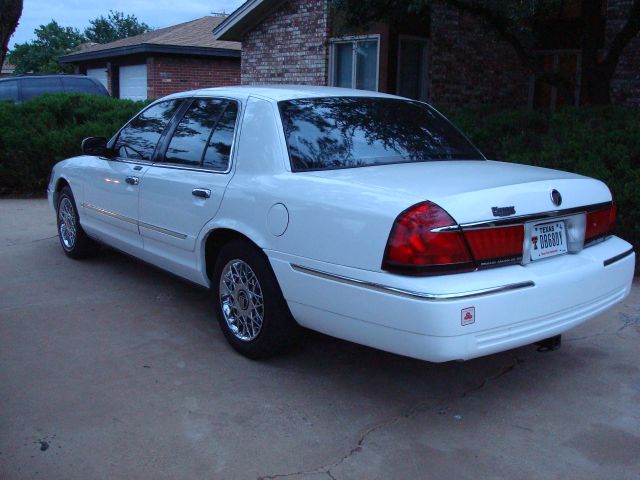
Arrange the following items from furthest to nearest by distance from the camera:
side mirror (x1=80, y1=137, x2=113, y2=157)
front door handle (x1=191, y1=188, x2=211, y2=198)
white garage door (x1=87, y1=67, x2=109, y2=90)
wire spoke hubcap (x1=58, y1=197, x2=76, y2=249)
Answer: white garage door (x1=87, y1=67, x2=109, y2=90) < wire spoke hubcap (x1=58, y1=197, x2=76, y2=249) < side mirror (x1=80, y1=137, x2=113, y2=157) < front door handle (x1=191, y1=188, x2=211, y2=198)

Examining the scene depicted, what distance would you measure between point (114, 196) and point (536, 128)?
4.94 m

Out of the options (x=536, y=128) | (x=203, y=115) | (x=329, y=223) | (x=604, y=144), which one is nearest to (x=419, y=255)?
(x=329, y=223)

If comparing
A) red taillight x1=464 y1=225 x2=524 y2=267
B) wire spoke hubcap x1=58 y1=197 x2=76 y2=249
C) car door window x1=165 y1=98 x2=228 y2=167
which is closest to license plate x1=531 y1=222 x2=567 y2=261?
red taillight x1=464 y1=225 x2=524 y2=267

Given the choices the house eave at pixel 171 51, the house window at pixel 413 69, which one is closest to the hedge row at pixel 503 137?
the house window at pixel 413 69

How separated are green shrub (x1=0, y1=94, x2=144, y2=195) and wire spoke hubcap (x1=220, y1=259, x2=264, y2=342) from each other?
23.5ft

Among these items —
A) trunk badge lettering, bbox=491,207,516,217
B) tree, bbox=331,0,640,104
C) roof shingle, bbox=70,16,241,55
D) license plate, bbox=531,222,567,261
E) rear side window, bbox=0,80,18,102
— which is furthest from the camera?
roof shingle, bbox=70,16,241,55

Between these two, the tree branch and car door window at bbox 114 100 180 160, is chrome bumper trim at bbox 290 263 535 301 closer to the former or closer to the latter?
car door window at bbox 114 100 180 160

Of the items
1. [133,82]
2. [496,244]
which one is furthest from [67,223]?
[133,82]

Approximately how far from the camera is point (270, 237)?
418cm

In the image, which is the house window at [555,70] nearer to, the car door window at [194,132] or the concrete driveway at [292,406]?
the concrete driveway at [292,406]

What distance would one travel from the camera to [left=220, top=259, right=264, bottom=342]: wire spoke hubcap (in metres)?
4.45

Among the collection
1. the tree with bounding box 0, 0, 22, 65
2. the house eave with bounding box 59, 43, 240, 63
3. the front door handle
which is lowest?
the front door handle

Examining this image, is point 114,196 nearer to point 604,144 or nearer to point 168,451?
point 168,451

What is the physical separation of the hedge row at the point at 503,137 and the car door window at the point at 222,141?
371cm
